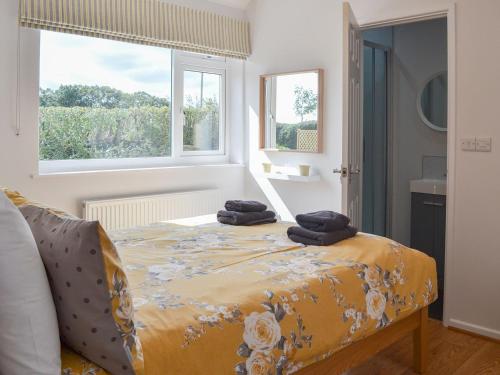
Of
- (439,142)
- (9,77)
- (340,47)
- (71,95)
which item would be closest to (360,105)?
(340,47)

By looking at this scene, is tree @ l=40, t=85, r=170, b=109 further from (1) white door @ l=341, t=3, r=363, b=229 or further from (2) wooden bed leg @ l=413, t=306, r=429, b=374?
(2) wooden bed leg @ l=413, t=306, r=429, b=374

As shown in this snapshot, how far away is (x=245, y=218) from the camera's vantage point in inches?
128

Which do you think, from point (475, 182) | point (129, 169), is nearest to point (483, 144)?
point (475, 182)

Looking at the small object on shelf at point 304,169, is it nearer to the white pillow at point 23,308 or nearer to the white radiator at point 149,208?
the white radiator at point 149,208

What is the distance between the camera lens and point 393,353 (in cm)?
308

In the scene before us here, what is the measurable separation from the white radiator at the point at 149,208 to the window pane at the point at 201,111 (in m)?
0.52

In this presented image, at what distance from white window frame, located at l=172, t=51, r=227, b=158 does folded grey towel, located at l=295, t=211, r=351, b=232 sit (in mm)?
2085

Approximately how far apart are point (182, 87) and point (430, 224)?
2.43m

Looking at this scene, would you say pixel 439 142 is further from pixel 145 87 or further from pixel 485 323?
pixel 145 87

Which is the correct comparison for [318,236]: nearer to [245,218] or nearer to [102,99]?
[245,218]

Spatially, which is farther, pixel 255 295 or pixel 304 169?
pixel 304 169

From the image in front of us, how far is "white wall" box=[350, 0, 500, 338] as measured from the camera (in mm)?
3252

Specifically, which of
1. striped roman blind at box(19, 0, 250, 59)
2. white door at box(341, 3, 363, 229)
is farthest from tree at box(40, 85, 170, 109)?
white door at box(341, 3, 363, 229)

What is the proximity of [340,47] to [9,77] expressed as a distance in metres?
2.40
